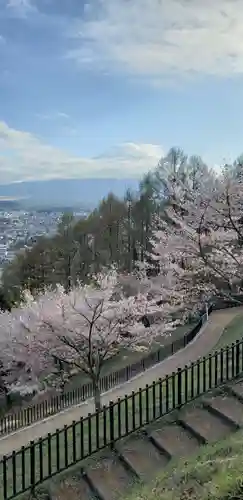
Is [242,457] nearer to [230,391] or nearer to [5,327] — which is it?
[230,391]

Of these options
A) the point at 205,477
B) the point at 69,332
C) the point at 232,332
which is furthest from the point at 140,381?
the point at 205,477

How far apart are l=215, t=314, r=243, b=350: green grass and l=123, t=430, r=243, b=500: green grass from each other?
1371 centimetres

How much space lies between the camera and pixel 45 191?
302 feet

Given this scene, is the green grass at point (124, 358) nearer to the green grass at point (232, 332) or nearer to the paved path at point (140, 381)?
the paved path at point (140, 381)

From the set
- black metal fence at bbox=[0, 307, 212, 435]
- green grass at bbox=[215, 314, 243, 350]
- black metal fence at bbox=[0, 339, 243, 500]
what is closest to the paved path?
green grass at bbox=[215, 314, 243, 350]

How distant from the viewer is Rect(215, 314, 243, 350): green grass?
1963cm

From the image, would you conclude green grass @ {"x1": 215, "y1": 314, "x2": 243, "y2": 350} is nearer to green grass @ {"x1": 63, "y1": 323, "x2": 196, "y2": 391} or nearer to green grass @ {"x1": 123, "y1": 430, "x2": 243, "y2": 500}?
green grass @ {"x1": 63, "y1": 323, "x2": 196, "y2": 391}

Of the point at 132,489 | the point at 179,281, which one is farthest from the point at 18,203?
the point at 132,489

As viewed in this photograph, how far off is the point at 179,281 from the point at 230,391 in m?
10.2

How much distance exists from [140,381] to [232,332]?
6.76 meters

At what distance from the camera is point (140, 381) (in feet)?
56.1

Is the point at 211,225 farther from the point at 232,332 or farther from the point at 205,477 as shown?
the point at 232,332

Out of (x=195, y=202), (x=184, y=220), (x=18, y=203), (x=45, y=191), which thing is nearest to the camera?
(x=195, y=202)

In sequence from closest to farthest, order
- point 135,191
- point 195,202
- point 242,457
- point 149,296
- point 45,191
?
1. point 242,457
2. point 195,202
3. point 149,296
4. point 135,191
5. point 45,191
